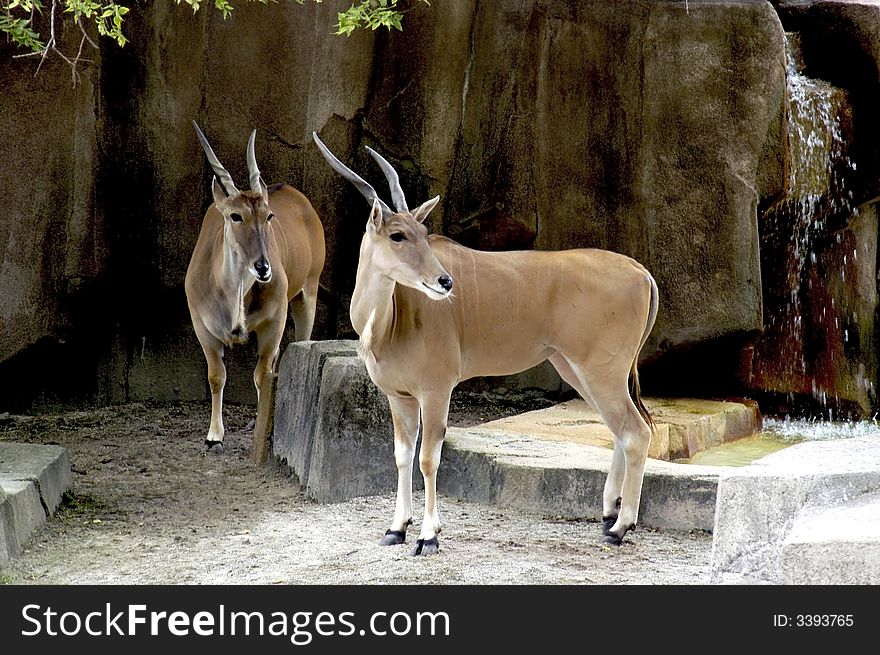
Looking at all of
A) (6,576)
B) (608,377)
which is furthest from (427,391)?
(6,576)

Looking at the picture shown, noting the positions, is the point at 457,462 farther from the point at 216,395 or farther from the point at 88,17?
the point at 88,17

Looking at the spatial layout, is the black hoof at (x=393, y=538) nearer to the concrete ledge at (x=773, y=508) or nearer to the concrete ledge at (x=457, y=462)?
the concrete ledge at (x=457, y=462)

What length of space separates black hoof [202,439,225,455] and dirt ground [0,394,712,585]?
25 centimetres

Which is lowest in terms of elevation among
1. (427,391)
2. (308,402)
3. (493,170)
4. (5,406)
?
(5,406)

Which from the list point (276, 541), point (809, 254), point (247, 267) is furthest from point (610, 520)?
point (809, 254)

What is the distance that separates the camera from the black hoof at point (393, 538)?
371cm

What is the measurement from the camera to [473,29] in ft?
22.8

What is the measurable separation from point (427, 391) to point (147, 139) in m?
3.93

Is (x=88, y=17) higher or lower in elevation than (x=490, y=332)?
higher

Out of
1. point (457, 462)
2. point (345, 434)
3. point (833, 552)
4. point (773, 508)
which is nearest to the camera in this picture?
point (833, 552)

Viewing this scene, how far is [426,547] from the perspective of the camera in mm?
3566

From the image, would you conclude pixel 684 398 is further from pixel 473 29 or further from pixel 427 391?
pixel 427 391

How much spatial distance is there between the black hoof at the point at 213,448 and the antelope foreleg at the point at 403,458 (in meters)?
2.24

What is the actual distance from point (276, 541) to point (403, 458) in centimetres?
53
